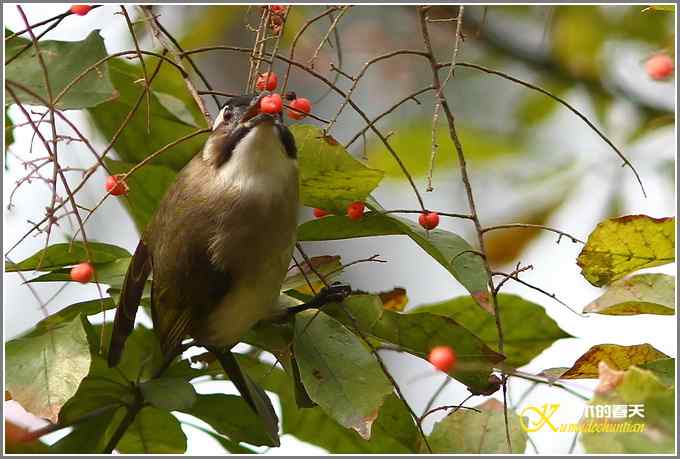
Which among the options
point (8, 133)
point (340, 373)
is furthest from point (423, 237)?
point (8, 133)

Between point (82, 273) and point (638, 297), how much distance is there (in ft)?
3.81

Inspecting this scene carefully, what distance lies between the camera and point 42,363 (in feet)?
7.45

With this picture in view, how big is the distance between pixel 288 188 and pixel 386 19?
8.22ft

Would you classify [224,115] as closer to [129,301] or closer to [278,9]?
[278,9]

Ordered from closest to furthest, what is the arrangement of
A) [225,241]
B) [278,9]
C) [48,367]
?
[48,367], [278,9], [225,241]

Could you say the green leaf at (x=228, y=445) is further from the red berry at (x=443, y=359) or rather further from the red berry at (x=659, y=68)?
the red berry at (x=659, y=68)

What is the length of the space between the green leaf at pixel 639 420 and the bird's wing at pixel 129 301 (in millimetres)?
1116

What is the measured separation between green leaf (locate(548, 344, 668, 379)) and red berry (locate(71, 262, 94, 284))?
3.30 feet

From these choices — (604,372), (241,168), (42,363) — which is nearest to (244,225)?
(241,168)

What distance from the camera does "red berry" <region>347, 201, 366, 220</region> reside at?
2.36 meters

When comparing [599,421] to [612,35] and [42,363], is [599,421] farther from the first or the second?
[612,35]

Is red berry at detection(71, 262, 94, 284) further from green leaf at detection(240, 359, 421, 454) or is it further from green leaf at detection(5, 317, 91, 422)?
green leaf at detection(240, 359, 421, 454)

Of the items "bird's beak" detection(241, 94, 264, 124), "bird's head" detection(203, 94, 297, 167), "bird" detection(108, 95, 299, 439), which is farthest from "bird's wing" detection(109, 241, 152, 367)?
"bird's beak" detection(241, 94, 264, 124)

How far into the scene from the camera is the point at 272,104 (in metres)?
2.35
